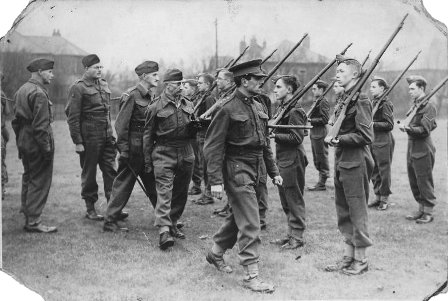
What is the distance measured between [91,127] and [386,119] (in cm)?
433

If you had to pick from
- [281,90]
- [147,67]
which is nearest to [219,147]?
[281,90]

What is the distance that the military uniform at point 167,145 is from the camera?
5.94m

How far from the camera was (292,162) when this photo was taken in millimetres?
5805

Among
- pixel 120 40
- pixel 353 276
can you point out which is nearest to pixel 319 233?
pixel 353 276

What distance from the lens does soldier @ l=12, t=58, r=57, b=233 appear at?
5992 mm

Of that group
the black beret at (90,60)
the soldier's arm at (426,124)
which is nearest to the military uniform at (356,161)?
the soldier's arm at (426,124)

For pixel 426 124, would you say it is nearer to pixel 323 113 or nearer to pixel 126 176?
pixel 323 113

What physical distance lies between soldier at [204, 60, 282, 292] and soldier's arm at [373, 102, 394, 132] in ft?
9.93

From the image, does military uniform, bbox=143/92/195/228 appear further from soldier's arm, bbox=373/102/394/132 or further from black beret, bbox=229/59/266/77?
soldier's arm, bbox=373/102/394/132

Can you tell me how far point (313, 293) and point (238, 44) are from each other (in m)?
3.18

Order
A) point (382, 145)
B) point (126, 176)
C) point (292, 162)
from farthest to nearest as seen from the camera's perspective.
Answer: point (382, 145)
point (126, 176)
point (292, 162)

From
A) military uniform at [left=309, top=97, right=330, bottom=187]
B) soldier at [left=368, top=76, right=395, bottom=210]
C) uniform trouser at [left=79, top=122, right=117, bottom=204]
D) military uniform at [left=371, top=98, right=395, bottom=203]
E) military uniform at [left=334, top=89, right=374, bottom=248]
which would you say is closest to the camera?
military uniform at [left=334, top=89, right=374, bottom=248]

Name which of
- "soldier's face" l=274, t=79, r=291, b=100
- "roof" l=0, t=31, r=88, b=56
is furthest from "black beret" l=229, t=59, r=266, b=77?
"roof" l=0, t=31, r=88, b=56

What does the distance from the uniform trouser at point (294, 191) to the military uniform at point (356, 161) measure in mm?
789
